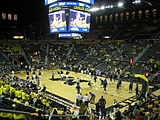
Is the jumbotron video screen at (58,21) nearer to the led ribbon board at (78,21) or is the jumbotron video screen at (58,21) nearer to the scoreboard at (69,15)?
the scoreboard at (69,15)

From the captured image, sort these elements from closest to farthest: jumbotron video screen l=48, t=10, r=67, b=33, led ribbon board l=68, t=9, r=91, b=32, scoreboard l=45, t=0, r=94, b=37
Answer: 1. scoreboard l=45, t=0, r=94, b=37
2. led ribbon board l=68, t=9, r=91, b=32
3. jumbotron video screen l=48, t=10, r=67, b=33

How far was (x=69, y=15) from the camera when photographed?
2044 centimetres

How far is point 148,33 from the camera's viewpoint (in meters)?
40.2

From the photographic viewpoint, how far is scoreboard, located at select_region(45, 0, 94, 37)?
20.5m

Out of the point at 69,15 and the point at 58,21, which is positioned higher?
the point at 69,15

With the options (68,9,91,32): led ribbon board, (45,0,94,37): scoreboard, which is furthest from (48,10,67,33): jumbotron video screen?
(68,9,91,32): led ribbon board

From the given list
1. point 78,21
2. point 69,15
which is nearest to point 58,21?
point 69,15

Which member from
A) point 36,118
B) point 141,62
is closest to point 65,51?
point 141,62

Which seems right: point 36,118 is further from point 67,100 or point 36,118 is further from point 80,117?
point 67,100

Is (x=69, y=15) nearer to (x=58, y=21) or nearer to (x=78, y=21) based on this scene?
(x=78, y=21)

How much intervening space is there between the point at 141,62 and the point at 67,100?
17672 millimetres

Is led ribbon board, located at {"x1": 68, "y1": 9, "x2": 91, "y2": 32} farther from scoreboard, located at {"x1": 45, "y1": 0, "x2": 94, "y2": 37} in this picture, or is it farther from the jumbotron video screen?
the jumbotron video screen

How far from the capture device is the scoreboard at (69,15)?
20.5 metres

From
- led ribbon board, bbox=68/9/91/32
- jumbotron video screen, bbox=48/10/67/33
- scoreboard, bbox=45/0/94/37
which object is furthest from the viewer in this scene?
jumbotron video screen, bbox=48/10/67/33
